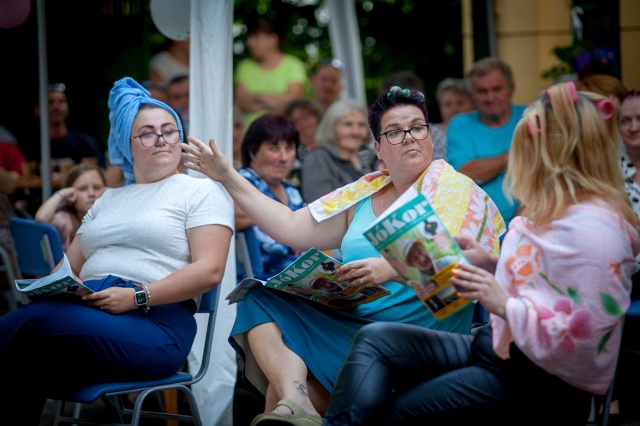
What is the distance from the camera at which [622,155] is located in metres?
4.52

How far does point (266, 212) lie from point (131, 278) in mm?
616

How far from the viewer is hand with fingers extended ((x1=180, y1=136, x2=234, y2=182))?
3613mm

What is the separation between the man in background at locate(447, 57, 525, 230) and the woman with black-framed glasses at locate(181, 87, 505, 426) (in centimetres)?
189

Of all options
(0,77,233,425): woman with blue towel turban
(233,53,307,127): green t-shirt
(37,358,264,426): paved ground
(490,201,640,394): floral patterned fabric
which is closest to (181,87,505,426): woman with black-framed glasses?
(0,77,233,425): woman with blue towel turban

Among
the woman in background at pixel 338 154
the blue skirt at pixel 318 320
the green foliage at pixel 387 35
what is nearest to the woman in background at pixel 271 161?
the woman in background at pixel 338 154

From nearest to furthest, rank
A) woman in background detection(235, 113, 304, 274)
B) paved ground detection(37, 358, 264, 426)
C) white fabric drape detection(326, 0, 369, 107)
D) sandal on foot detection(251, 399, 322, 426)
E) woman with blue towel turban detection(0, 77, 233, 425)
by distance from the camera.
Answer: sandal on foot detection(251, 399, 322, 426), woman with blue towel turban detection(0, 77, 233, 425), paved ground detection(37, 358, 264, 426), woman in background detection(235, 113, 304, 274), white fabric drape detection(326, 0, 369, 107)

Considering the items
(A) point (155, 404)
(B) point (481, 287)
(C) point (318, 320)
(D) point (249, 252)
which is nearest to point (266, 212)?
(C) point (318, 320)

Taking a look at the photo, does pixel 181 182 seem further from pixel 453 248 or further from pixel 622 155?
pixel 622 155

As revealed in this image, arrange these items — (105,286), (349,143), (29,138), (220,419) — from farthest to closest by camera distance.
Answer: (29,138) → (349,143) → (220,419) → (105,286)

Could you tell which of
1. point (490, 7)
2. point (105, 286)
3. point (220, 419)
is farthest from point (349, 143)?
point (105, 286)

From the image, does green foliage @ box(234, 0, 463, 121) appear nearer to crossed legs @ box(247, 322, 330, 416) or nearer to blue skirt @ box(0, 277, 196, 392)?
crossed legs @ box(247, 322, 330, 416)

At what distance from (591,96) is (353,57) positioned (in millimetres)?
5919

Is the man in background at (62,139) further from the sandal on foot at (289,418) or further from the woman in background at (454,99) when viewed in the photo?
the sandal on foot at (289,418)

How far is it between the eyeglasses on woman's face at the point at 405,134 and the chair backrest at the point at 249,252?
55.5 inches
